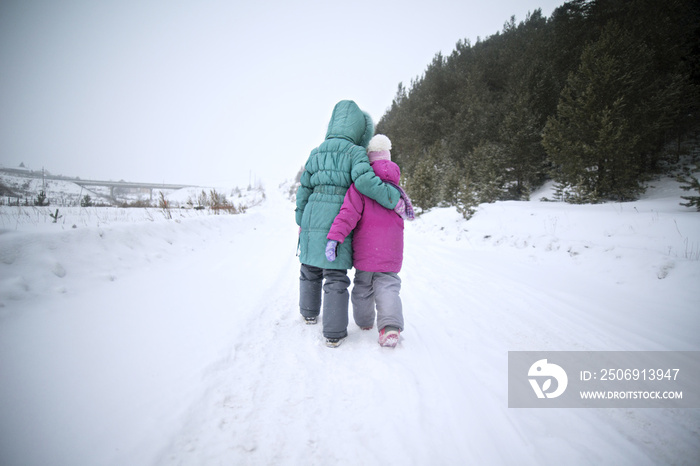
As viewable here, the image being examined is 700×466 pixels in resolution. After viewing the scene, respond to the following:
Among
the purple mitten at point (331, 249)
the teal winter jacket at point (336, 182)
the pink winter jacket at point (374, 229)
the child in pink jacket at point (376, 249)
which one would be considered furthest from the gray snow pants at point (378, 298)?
the purple mitten at point (331, 249)

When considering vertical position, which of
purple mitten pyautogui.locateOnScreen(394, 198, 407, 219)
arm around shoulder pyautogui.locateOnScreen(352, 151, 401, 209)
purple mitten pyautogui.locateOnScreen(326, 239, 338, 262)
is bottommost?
purple mitten pyautogui.locateOnScreen(326, 239, 338, 262)

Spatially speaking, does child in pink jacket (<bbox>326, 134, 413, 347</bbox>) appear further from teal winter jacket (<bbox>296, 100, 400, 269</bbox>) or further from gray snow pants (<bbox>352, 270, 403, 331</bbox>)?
teal winter jacket (<bbox>296, 100, 400, 269</bbox>)

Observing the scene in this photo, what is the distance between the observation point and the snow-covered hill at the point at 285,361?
126cm

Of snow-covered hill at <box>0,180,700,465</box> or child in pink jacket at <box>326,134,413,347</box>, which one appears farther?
child in pink jacket at <box>326,134,413,347</box>

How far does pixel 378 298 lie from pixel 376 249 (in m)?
0.43

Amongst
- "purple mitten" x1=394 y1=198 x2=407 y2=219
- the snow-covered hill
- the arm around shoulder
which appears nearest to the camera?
the snow-covered hill

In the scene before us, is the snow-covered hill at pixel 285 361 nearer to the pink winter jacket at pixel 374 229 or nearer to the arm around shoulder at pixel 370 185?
the pink winter jacket at pixel 374 229

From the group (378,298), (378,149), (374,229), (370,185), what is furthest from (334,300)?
(378,149)

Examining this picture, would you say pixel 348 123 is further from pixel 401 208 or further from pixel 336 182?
pixel 401 208

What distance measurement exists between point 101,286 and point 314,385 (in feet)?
8.94

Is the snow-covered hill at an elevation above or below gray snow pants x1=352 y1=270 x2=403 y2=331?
below

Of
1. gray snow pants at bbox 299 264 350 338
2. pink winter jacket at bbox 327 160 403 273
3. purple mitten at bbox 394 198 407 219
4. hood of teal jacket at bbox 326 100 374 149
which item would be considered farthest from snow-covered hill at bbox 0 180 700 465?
hood of teal jacket at bbox 326 100 374 149

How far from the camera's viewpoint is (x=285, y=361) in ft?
6.27

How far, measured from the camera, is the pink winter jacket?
2.19 metres
